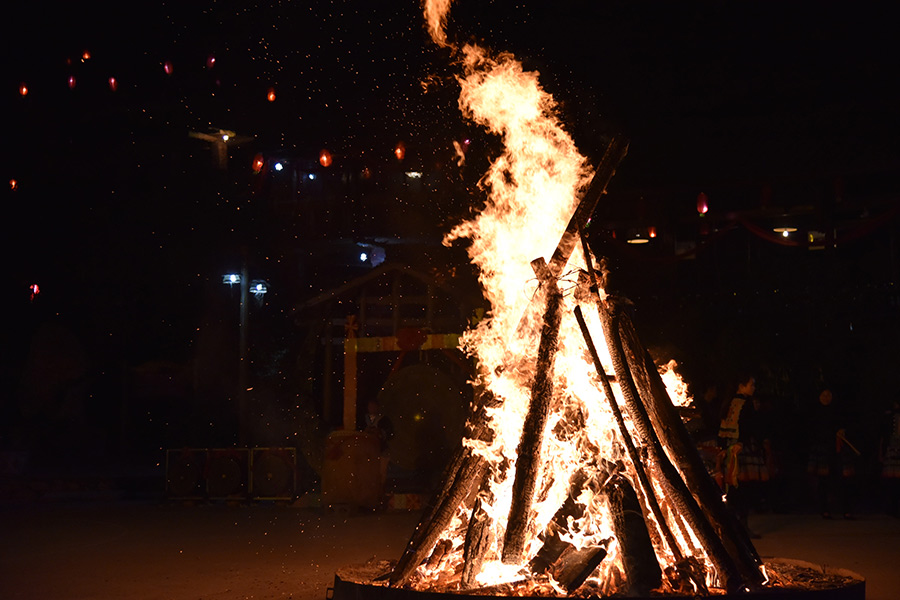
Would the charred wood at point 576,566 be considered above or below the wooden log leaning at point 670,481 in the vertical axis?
below

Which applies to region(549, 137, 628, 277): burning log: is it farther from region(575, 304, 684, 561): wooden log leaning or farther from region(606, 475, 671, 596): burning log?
region(606, 475, 671, 596): burning log

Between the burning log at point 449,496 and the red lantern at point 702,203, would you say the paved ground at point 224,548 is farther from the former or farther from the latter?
the red lantern at point 702,203

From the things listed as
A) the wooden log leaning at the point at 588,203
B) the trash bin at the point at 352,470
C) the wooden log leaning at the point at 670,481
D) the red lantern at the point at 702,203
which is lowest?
the trash bin at the point at 352,470

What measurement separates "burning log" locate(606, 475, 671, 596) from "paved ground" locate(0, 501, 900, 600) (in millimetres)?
2500

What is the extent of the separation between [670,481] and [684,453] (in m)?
0.40

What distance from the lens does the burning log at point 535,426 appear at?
6.22 m

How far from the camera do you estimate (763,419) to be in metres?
11.4

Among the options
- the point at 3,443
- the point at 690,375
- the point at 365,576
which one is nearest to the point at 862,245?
the point at 690,375

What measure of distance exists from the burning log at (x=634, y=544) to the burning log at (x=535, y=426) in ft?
2.06

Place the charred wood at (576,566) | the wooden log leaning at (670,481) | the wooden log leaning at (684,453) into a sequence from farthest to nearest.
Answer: the wooden log leaning at (684,453) → the wooden log leaning at (670,481) → the charred wood at (576,566)

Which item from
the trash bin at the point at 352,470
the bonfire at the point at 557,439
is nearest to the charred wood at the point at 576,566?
the bonfire at the point at 557,439

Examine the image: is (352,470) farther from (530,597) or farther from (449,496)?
(530,597)

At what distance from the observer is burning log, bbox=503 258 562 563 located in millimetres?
6219

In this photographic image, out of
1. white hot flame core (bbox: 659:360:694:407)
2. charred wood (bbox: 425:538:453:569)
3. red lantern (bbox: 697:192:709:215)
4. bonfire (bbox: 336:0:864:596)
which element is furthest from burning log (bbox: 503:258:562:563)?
red lantern (bbox: 697:192:709:215)
